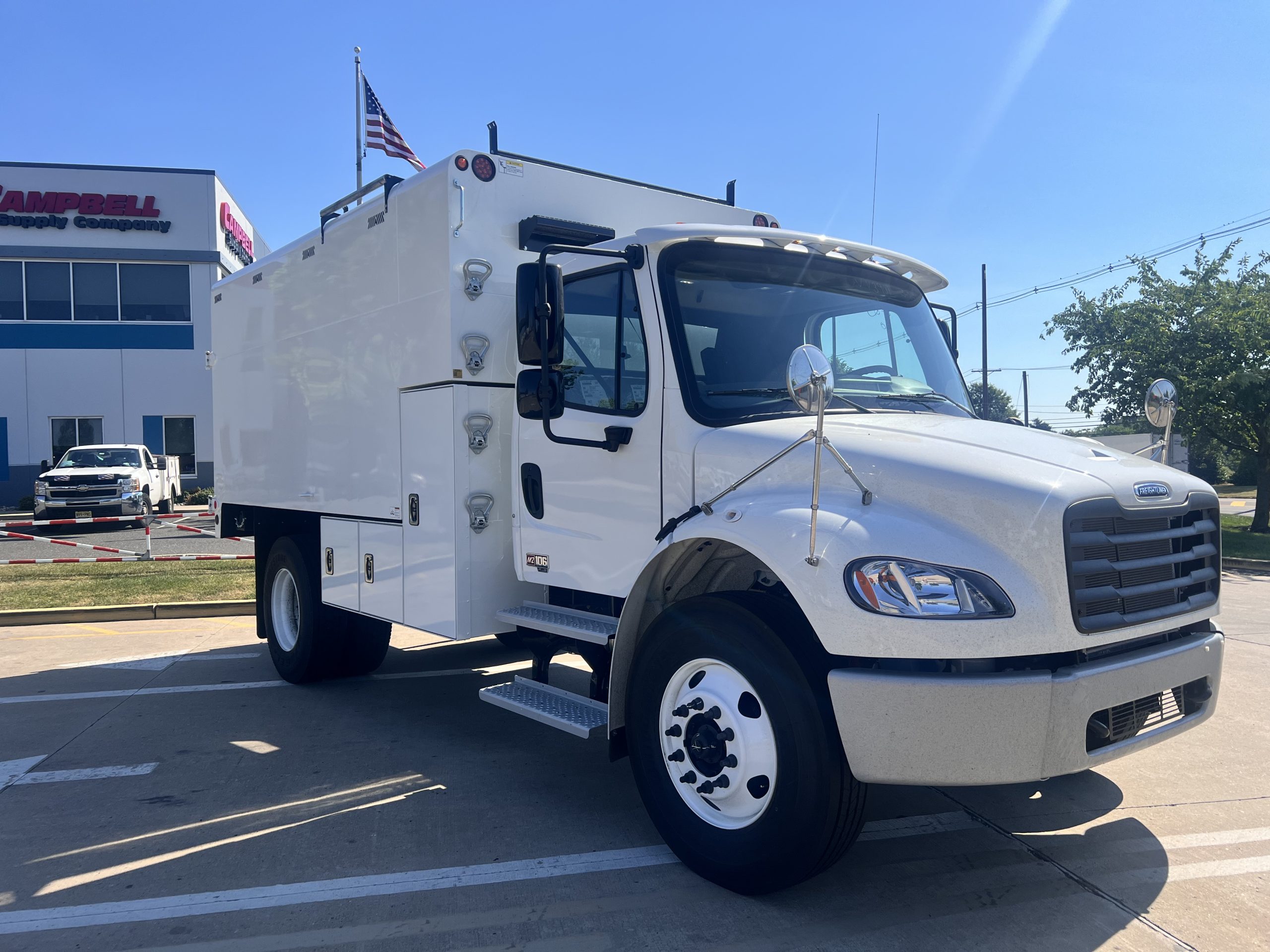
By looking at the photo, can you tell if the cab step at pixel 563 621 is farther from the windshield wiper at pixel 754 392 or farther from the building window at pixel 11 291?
the building window at pixel 11 291

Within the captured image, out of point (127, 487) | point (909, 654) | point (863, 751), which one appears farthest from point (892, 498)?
point (127, 487)

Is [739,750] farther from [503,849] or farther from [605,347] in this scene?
[605,347]

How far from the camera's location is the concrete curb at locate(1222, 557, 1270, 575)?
54.9 feet

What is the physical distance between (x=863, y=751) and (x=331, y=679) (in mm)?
5203

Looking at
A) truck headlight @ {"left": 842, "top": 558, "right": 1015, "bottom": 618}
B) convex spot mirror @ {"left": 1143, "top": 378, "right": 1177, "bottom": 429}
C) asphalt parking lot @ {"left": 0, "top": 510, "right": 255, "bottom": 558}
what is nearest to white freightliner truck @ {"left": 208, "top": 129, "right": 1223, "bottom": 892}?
truck headlight @ {"left": 842, "top": 558, "right": 1015, "bottom": 618}

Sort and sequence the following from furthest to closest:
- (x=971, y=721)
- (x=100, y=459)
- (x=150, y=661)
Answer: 1. (x=100, y=459)
2. (x=150, y=661)
3. (x=971, y=721)

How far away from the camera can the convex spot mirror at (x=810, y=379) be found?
10.6 feet

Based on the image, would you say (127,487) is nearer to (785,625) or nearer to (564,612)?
(564,612)

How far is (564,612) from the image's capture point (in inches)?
194

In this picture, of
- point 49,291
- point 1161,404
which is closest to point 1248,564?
point 1161,404

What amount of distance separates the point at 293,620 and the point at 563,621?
355 cm

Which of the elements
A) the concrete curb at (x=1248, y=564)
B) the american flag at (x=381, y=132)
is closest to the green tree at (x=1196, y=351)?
the concrete curb at (x=1248, y=564)

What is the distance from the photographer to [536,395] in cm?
446

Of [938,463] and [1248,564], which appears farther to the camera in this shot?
[1248,564]
